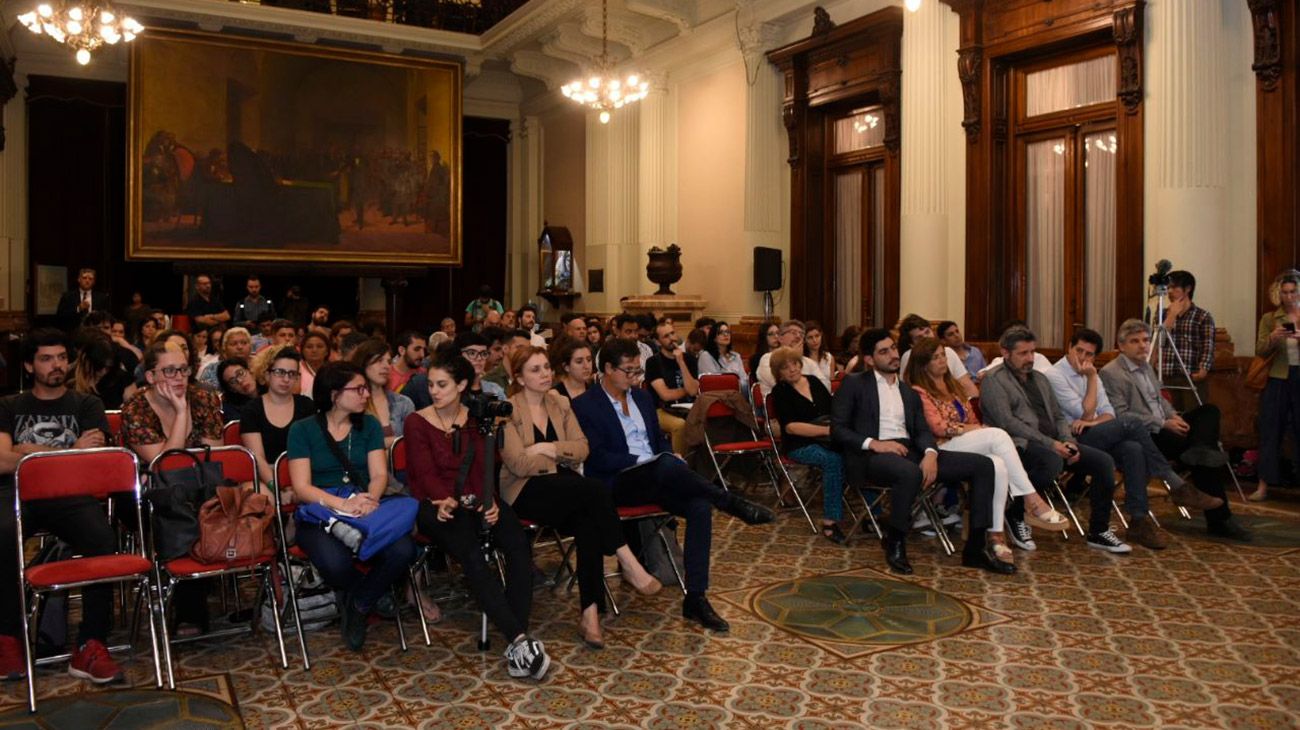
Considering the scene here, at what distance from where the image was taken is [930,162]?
11242 millimetres

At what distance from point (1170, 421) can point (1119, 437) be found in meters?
0.52

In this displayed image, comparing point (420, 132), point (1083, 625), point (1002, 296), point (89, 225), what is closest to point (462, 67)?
point (420, 132)

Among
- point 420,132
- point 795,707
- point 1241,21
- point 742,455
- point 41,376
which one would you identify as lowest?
point 795,707

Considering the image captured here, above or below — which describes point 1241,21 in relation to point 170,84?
below

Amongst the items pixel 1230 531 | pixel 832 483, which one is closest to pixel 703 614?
pixel 832 483

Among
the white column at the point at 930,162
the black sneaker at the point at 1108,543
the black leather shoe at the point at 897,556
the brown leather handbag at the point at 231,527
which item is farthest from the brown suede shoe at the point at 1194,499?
the brown leather handbag at the point at 231,527

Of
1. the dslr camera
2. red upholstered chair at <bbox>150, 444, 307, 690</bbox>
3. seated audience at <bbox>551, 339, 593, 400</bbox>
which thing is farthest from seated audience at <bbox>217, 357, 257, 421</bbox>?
the dslr camera

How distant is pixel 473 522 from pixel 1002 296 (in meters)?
7.73

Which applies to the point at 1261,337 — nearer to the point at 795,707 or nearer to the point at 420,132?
the point at 795,707

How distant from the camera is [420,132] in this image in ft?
58.7

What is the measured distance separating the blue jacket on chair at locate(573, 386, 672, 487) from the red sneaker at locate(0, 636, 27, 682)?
258 cm

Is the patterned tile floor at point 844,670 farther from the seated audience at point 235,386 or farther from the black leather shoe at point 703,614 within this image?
the seated audience at point 235,386

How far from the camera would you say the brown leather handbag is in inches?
174

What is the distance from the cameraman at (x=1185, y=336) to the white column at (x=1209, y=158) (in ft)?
1.51
